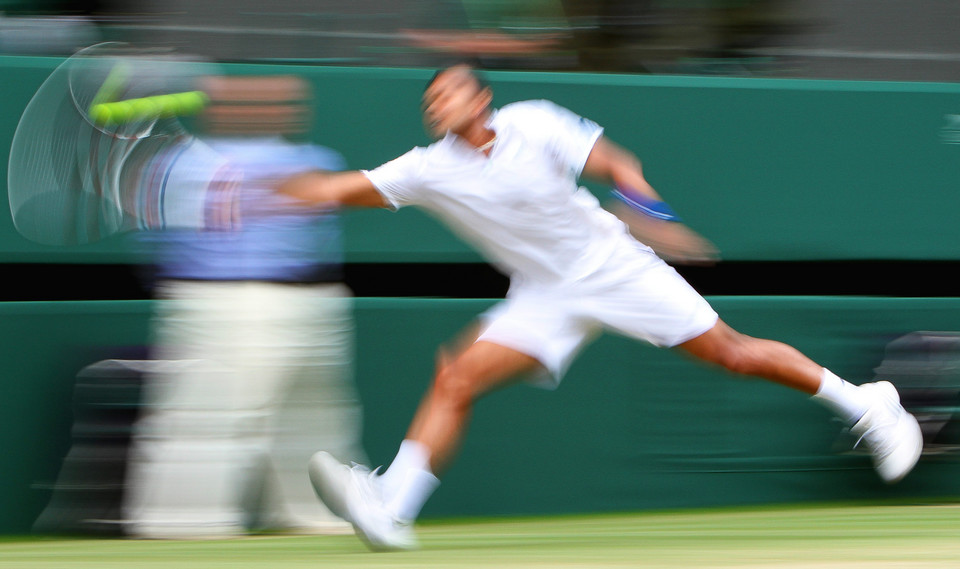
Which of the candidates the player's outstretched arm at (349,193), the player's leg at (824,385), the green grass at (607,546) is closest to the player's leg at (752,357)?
the player's leg at (824,385)

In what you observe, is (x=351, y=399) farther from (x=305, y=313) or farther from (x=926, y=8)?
(x=926, y=8)

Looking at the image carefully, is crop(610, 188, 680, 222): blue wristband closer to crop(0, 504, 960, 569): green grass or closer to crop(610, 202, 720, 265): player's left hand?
crop(610, 202, 720, 265): player's left hand

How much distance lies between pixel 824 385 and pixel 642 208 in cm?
94

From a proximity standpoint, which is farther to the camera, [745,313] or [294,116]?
[745,313]

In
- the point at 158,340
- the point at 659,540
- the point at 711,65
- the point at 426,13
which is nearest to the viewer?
the point at 659,540

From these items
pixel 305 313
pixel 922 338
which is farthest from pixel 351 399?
pixel 922 338

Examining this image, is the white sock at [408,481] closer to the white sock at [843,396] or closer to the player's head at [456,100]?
the player's head at [456,100]

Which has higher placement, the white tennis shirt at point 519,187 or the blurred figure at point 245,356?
the white tennis shirt at point 519,187

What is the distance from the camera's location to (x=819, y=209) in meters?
6.40

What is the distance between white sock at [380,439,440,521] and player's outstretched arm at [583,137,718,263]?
100cm

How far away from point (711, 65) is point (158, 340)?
9.62 ft

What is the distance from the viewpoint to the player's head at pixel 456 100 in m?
4.18

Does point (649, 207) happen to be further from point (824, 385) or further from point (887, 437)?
point (887, 437)

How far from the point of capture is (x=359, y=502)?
154 inches
